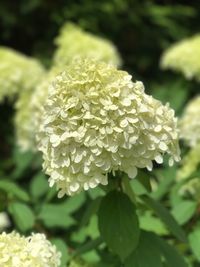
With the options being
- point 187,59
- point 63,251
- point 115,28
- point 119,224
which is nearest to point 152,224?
point 63,251

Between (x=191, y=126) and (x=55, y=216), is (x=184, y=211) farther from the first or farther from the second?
(x=191, y=126)

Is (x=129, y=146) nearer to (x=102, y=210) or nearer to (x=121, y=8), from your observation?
(x=102, y=210)

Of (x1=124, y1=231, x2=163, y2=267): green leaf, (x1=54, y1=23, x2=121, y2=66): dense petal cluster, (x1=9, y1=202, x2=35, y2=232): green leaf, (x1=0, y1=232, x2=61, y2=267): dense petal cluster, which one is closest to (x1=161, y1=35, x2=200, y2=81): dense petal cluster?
(x1=54, y1=23, x2=121, y2=66): dense petal cluster

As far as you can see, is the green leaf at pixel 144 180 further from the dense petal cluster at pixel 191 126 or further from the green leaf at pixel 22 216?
the dense petal cluster at pixel 191 126

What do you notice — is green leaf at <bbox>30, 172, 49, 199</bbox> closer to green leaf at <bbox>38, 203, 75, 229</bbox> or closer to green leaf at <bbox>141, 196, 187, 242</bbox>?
green leaf at <bbox>38, 203, 75, 229</bbox>

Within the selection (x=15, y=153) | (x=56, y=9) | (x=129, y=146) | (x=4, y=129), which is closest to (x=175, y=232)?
(x=129, y=146)

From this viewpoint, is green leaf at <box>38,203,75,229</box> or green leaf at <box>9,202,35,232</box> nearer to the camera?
green leaf at <box>9,202,35,232</box>
